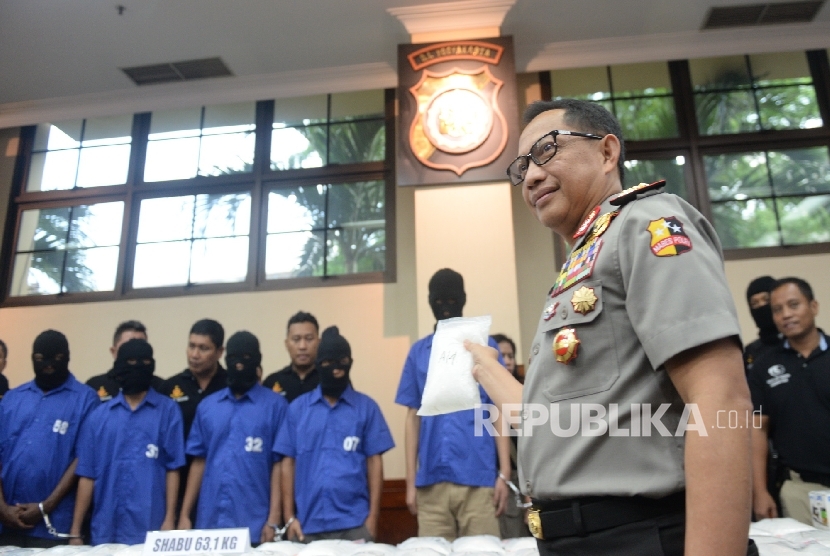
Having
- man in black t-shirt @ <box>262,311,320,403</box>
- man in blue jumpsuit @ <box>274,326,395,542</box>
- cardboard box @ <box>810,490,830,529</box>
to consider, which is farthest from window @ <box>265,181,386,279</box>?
cardboard box @ <box>810,490,830,529</box>

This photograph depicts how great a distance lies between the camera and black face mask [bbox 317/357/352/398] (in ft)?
9.00

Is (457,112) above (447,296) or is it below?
above

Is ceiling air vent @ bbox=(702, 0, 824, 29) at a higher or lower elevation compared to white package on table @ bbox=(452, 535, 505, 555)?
higher

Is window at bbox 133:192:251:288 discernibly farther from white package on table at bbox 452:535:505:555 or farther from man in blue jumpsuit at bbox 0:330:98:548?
white package on table at bbox 452:535:505:555

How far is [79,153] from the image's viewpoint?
15.6 feet

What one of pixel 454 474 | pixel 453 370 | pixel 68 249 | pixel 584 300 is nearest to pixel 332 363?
pixel 454 474

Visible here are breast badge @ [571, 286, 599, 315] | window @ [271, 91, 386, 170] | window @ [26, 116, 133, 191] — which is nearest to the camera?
breast badge @ [571, 286, 599, 315]

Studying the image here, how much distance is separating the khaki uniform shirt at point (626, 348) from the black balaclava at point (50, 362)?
114 inches

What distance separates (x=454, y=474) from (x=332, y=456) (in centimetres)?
54

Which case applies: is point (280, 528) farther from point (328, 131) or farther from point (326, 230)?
point (328, 131)

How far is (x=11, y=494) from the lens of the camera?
275 centimetres

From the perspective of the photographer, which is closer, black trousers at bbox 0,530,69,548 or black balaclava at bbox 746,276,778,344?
black trousers at bbox 0,530,69,548

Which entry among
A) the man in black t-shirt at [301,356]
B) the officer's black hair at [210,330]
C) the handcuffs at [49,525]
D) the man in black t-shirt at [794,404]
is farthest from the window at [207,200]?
the man in black t-shirt at [794,404]

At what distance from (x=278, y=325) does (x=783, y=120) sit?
12.2ft
